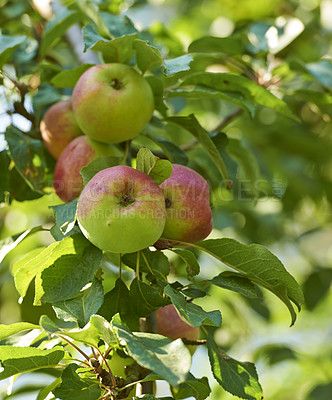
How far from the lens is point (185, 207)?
1.12 metres

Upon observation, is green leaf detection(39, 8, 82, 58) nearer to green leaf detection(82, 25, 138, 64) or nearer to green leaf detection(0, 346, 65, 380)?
green leaf detection(82, 25, 138, 64)

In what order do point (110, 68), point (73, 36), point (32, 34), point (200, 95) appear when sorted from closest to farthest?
point (110, 68), point (200, 95), point (73, 36), point (32, 34)

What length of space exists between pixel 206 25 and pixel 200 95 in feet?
6.20

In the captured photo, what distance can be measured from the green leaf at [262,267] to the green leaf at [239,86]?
0.45 m

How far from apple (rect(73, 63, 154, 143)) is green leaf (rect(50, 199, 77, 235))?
8.6 inches

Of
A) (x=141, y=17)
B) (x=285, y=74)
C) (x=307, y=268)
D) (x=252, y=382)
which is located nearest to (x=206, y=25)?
(x=141, y=17)

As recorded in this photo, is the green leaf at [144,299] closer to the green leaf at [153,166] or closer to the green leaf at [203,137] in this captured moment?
the green leaf at [153,166]

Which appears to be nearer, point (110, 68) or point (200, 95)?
point (110, 68)

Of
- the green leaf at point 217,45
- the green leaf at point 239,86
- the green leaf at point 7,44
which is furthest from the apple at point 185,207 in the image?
the green leaf at point 217,45

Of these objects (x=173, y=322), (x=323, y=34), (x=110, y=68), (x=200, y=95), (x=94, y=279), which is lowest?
(x=323, y=34)

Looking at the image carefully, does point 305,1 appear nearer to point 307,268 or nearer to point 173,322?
point 307,268

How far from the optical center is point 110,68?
4.01ft

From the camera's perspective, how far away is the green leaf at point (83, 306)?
39.9 inches

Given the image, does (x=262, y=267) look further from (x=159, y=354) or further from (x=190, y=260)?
(x=159, y=354)
